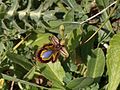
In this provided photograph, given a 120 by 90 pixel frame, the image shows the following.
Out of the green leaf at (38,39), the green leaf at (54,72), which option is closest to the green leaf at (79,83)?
the green leaf at (54,72)

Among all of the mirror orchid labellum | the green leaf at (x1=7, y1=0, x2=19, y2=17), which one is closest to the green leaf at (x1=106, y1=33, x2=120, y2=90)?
the mirror orchid labellum

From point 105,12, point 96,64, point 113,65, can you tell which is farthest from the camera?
point 105,12

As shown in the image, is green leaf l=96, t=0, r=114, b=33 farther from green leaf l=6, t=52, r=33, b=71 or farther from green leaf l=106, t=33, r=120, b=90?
green leaf l=6, t=52, r=33, b=71

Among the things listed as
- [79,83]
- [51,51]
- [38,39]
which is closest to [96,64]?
[79,83]

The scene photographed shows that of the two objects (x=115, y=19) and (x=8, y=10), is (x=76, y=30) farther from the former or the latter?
(x=8, y=10)

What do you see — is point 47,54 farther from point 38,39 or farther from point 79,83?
point 38,39

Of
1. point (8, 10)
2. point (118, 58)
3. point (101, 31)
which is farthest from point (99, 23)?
point (8, 10)
